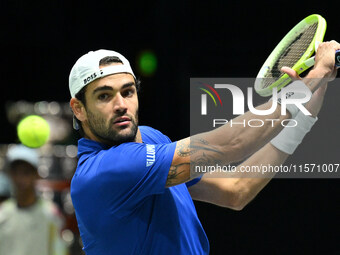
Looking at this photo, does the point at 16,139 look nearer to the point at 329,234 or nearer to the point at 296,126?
the point at 329,234

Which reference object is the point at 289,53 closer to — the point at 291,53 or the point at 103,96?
the point at 291,53

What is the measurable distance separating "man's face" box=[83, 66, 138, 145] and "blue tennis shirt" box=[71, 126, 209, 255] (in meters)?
0.06

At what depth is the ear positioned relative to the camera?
8.37 ft

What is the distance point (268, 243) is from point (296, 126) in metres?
2.34

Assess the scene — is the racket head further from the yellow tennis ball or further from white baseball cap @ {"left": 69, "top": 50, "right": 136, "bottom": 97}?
the yellow tennis ball

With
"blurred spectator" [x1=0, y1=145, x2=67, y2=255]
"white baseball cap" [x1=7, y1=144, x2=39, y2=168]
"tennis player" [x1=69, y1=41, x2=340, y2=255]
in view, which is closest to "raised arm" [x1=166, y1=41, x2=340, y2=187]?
"tennis player" [x1=69, y1=41, x2=340, y2=255]

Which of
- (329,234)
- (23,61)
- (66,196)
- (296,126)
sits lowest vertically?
(66,196)

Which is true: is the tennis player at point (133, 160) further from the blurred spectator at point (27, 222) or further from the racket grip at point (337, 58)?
the blurred spectator at point (27, 222)

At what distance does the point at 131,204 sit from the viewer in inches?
91.9

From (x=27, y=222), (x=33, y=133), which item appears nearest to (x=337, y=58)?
(x=27, y=222)

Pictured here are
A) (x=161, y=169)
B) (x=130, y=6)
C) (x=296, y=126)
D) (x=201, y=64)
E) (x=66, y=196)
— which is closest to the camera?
(x=161, y=169)

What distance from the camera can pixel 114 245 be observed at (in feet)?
7.88

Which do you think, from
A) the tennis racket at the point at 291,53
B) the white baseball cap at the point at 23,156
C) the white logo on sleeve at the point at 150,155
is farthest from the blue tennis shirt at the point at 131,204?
the white baseball cap at the point at 23,156

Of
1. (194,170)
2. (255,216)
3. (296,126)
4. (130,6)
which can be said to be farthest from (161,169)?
(130,6)
